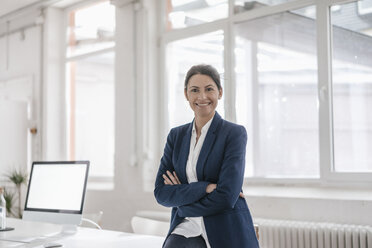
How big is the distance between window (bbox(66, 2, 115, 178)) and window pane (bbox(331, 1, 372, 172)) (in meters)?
2.92

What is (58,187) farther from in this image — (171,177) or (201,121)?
(201,121)

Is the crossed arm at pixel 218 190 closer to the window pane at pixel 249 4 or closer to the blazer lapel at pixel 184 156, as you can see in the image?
the blazer lapel at pixel 184 156

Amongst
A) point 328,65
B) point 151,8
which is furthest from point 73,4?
point 328,65

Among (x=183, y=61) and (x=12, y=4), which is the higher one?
(x=12, y=4)

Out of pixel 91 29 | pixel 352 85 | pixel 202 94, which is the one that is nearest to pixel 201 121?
pixel 202 94

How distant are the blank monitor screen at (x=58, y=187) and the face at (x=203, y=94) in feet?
3.14

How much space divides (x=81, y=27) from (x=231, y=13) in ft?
7.48

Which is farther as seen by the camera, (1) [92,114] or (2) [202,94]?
(1) [92,114]

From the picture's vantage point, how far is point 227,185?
6.96ft

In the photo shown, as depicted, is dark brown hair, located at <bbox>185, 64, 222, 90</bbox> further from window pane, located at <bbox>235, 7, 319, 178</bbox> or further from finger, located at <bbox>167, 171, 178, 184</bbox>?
window pane, located at <bbox>235, 7, 319, 178</bbox>

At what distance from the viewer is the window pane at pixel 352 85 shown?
11.0 feet

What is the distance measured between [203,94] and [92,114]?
3826 millimetres

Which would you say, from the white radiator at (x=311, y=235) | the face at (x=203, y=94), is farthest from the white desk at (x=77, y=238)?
the white radiator at (x=311, y=235)

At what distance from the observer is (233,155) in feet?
7.13
